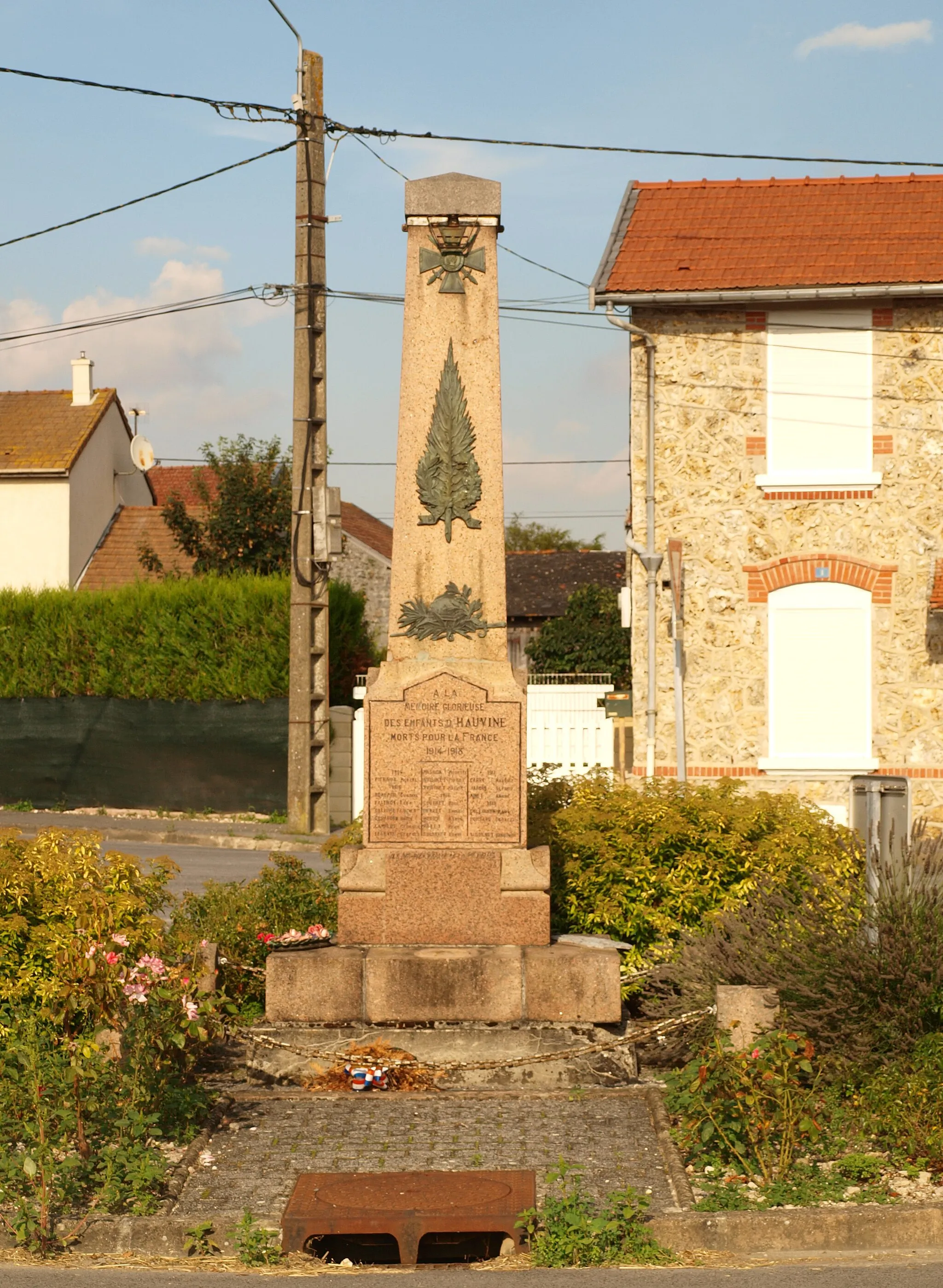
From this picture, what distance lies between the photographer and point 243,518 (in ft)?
86.2

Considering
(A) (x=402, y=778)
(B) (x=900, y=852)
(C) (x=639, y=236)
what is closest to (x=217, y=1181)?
(A) (x=402, y=778)

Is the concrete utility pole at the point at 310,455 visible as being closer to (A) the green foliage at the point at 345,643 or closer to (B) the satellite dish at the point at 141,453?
(A) the green foliage at the point at 345,643

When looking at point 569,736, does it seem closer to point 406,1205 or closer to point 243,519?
point 243,519

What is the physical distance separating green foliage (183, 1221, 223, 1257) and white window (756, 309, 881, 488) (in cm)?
1316

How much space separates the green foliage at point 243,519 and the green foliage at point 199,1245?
20.6m

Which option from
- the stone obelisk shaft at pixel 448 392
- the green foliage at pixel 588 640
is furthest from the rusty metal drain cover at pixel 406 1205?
the green foliage at pixel 588 640

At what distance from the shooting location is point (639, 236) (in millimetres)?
18281

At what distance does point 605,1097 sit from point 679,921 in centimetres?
183

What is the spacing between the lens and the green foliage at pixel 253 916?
9.17 meters

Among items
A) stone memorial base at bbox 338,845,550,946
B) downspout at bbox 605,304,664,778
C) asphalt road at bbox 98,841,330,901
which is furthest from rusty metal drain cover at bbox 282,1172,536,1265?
downspout at bbox 605,304,664,778

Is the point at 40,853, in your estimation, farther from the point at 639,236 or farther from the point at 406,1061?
the point at 639,236

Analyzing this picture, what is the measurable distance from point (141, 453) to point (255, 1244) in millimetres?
28981

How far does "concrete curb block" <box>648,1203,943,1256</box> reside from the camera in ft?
18.6

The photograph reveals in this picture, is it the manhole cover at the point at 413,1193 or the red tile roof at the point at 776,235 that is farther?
the red tile roof at the point at 776,235
